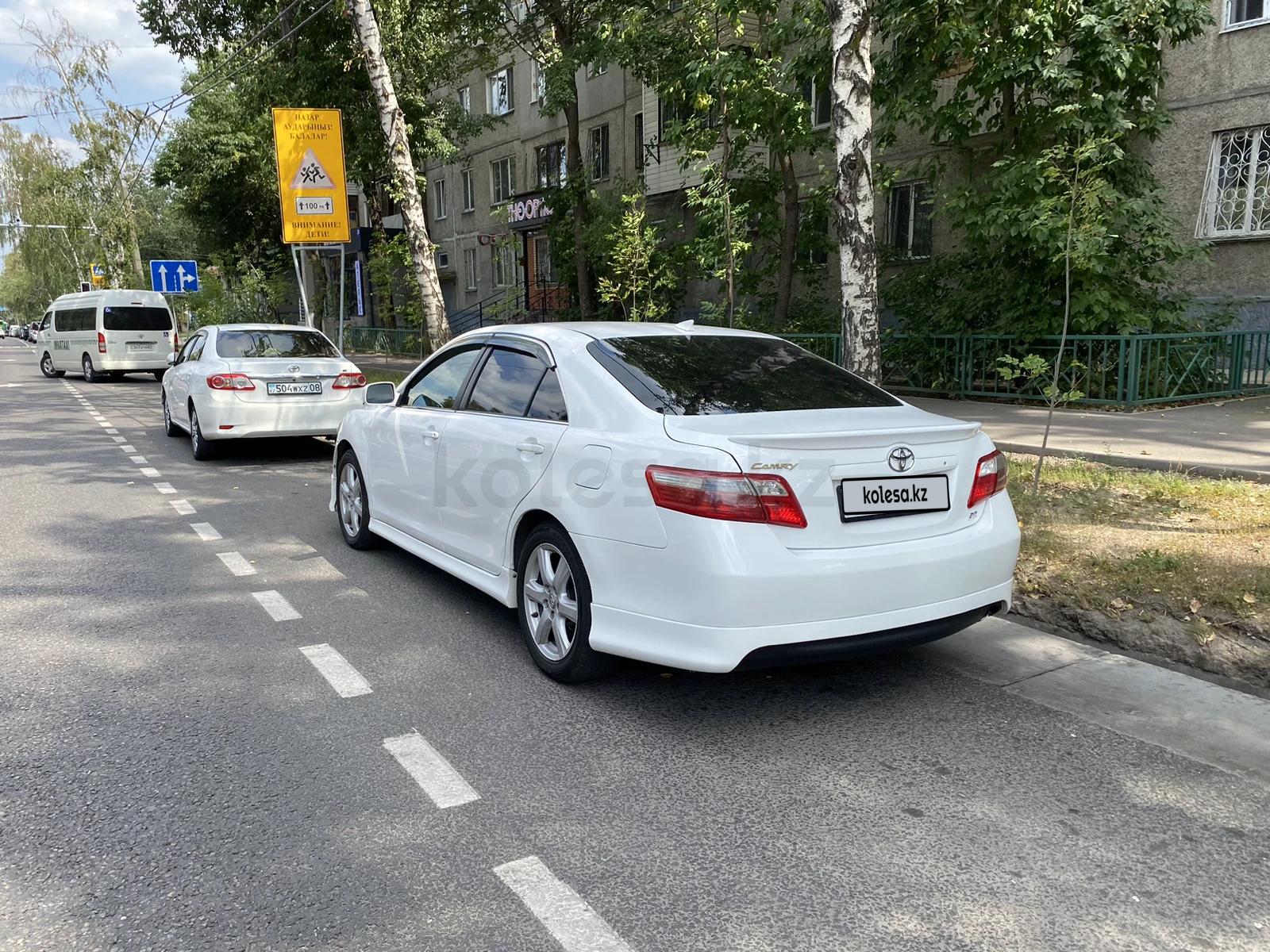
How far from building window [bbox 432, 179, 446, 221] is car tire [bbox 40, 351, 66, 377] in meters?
16.7

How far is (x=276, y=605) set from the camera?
18.1 ft

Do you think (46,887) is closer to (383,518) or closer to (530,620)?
(530,620)

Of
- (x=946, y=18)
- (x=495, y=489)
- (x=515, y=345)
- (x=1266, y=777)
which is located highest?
(x=946, y=18)

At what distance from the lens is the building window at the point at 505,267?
34.6 meters

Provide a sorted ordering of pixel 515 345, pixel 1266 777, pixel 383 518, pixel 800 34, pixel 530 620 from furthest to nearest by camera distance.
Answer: pixel 800 34, pixel 383 518, pixel 515 345, pixel 530 620, pixel 1266 777

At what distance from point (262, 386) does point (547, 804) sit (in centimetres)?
824

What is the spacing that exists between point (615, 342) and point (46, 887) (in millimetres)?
3009

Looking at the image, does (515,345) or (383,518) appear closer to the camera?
(515,345)

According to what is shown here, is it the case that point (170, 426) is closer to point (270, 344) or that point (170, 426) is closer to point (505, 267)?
point (270, 344)

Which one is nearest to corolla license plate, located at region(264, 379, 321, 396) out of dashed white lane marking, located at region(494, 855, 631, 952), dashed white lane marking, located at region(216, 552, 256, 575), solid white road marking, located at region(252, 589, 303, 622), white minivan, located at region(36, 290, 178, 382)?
dashed white lane marking, located at region(216, 552, 256, 575)

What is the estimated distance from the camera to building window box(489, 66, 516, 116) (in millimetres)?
34469

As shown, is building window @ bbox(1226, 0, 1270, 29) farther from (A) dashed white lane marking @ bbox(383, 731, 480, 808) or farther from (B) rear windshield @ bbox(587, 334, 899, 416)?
(A) dashed white lane marking @ bbox(383, 731, 480, 808)

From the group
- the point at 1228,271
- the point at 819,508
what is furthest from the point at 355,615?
the point at 1228,271

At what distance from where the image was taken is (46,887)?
9.13 ft
